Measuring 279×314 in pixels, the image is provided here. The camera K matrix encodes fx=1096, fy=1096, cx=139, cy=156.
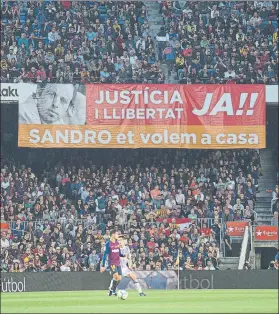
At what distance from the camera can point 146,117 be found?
1727 inches

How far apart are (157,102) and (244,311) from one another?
21.1 metres

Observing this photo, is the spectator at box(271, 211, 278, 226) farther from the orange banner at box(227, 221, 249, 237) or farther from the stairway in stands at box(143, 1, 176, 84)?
the stairway in stands at box(143, 1, 176, 84)

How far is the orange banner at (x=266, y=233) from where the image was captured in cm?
4169

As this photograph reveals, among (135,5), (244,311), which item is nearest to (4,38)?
(135,5)

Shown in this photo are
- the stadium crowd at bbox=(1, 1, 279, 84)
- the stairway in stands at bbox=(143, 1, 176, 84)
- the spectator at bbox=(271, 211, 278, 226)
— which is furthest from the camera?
the stairway in stands at bbox=(143, 1, 176, 84)

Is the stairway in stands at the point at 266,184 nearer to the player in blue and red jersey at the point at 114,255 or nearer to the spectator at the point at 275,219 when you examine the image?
the spectator at the point at 275,219

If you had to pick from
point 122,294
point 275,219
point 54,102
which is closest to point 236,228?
point 275,219

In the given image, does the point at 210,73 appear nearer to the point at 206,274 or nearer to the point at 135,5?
the point at 135,5

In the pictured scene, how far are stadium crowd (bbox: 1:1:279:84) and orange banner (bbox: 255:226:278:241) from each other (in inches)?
257

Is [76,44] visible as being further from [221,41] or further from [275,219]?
[275,219]

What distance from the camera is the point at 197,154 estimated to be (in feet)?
154

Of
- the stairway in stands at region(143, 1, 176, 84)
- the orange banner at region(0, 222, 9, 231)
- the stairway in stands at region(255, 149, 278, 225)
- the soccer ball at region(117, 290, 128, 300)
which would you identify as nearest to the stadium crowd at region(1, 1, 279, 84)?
the stairway in stands at region(143, 1, 176, 84)

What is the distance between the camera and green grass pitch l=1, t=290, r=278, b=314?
2414 cm

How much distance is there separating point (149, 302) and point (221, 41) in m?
21.3
